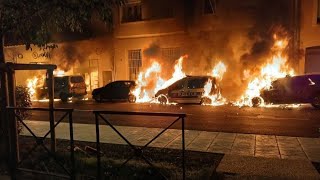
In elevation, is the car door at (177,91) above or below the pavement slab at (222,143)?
above

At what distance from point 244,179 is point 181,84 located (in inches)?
498

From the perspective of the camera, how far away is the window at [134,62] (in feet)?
83.6

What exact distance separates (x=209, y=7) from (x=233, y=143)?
16211 mm

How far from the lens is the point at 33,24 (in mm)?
6520

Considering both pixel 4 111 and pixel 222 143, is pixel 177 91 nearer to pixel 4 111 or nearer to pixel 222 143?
pixel 222 143

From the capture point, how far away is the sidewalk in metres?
6.49

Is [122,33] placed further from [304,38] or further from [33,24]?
[33,24]

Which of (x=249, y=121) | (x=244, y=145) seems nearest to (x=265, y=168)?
(x=244, y=145)

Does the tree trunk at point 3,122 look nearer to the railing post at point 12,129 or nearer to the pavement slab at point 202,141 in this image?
the railing post at point 12,129

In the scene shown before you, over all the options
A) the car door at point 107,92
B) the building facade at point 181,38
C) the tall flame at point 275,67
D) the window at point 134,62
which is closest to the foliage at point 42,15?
the building facade at point 181,38

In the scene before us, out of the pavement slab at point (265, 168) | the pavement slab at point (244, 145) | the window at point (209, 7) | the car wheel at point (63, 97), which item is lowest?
the pavement slab at point (244, 145)

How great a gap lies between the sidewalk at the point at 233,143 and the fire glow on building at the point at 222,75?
313 inches

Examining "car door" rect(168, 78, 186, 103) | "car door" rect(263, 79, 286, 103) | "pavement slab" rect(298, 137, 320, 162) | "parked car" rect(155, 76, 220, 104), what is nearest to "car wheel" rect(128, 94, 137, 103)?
"car door" rect(168, 78, 186, 103)

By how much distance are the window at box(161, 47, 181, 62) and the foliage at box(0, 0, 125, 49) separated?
16.9 metres
